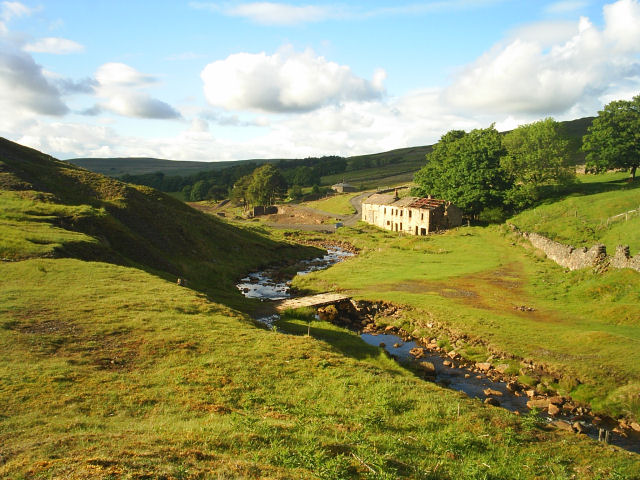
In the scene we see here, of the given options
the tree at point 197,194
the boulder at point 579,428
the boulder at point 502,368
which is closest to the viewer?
the boulder at point 579,428

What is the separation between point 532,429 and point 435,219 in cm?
7579

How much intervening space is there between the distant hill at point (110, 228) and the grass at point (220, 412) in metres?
16.0

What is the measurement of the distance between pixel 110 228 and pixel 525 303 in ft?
155

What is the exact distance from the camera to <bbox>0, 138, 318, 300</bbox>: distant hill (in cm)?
4109

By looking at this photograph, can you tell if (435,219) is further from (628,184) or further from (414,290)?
(414,290)

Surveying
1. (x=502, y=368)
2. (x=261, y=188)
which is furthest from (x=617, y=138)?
(x=261, y=188)

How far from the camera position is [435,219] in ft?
295

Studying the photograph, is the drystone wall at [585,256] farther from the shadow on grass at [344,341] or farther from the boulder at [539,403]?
the shadow on grass at [344,341]

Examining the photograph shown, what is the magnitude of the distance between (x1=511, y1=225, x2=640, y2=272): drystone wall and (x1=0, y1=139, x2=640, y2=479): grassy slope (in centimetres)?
2757

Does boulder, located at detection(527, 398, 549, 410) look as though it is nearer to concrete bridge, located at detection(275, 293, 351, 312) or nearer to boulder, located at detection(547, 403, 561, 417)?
boulder, located at detection(547, 403, 561, 417)

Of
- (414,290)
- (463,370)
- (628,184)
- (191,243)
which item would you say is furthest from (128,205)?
(628,184)

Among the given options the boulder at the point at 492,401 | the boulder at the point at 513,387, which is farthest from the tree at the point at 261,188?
the boulder at the point at 492,401

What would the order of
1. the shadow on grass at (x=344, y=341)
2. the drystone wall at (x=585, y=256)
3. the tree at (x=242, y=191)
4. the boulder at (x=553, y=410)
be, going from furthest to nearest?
the tree at (x=242, y=191) → the drystone wall at (x=585, y=256) → the shadow on grass at (x=344, y=341) → the boulder at (x=553, y=410)

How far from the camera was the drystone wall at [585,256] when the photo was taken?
1526 inches
